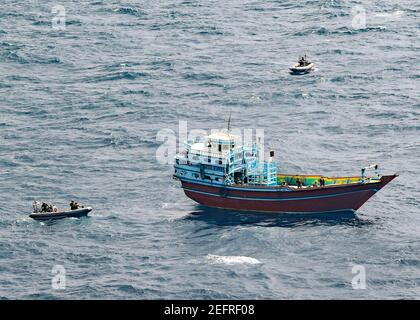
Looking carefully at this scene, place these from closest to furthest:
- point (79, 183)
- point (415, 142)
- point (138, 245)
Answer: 1. point (138, 245)
2. point (79, 183)
3. point (415, 142)

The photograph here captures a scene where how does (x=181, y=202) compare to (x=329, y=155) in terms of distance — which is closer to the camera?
(x=181, y=202)

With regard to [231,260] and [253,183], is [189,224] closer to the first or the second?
[253,183]

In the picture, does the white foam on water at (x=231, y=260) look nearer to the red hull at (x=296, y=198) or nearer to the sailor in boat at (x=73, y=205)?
the red hull at (x=296, y=198)

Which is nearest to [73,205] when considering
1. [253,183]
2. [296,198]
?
[253,183]

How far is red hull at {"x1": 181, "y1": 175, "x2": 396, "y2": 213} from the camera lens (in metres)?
161

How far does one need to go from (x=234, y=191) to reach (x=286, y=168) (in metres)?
14.4

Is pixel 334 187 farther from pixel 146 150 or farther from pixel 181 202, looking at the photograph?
pixel 146 150

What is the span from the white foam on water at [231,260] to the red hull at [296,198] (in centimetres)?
1869

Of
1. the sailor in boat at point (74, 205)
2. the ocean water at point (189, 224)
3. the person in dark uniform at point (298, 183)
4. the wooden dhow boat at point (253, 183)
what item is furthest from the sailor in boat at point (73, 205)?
the person in dark uniform at point (298, 183)

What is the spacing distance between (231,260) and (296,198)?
20.9 m
